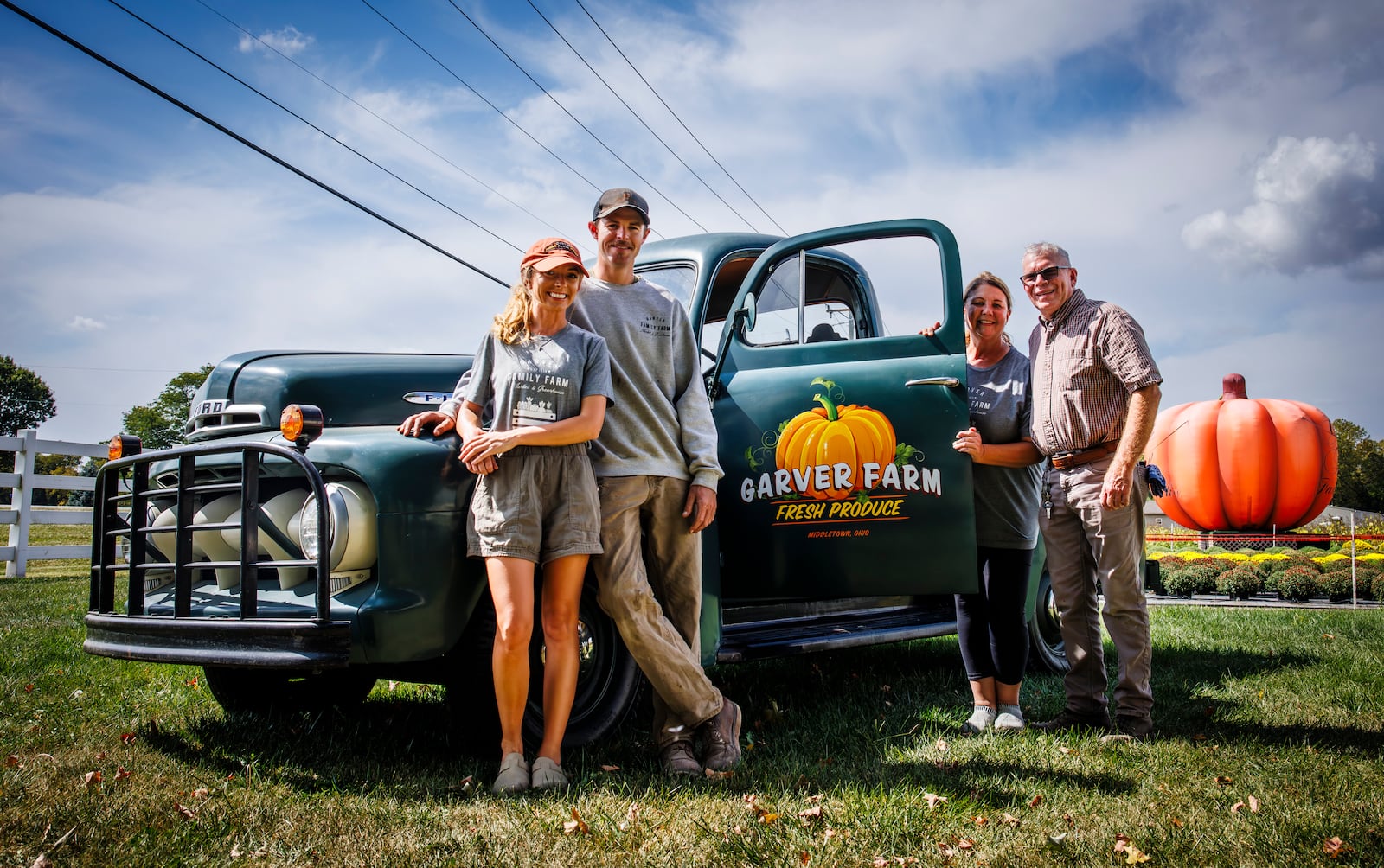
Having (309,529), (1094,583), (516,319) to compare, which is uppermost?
(516,319)

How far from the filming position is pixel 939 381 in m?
4.02

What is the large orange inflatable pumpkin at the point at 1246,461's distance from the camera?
46.8 ft

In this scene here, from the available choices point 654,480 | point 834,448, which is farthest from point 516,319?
point 834,448

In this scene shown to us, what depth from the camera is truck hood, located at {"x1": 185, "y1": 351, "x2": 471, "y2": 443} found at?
3.81 metres

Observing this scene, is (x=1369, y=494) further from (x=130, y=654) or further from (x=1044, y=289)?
(x=130, y=654)

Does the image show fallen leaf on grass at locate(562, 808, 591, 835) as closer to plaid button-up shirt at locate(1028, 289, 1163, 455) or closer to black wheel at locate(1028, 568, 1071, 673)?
plaid button-up shirt at locate(1028, 289, 1163, 455)

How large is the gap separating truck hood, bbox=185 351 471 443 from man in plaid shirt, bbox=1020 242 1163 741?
2.47m

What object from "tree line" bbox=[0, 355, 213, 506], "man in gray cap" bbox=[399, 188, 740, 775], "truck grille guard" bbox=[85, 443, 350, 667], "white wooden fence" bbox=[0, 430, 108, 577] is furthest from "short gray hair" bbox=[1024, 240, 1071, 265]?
"tree line" bbox=[0, 355, 213, 506]

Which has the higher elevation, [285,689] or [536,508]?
[536,508]

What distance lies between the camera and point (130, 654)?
3.13m

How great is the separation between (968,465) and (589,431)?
169 cm

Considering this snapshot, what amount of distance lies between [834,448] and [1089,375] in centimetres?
103

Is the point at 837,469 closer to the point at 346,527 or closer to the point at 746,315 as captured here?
the point at 746,315

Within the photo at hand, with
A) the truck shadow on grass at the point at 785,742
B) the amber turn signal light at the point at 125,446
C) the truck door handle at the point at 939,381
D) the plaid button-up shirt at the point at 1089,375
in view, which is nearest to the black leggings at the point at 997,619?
the truck shadow on grass at the point at 785,742
